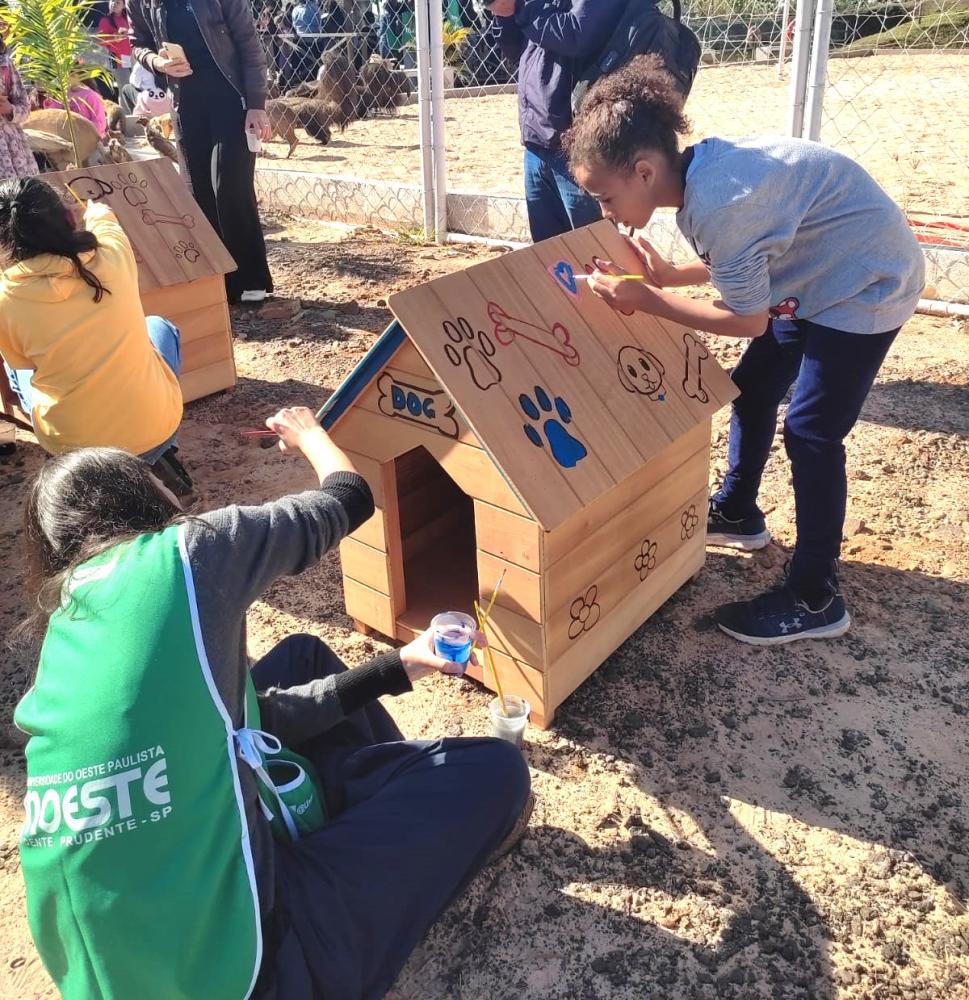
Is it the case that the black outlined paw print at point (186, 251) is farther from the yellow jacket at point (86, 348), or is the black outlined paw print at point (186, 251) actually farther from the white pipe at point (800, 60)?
the white pipe at point (800, 60)

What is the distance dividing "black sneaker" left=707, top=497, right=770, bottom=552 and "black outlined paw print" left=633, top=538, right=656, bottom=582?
1.80ft

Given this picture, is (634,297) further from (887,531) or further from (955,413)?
(955,413)

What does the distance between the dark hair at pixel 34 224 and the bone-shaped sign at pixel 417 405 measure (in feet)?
3.73

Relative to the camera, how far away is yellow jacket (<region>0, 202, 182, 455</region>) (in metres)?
2.84

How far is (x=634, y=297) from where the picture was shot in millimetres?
2420

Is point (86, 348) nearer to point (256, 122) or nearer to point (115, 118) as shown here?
point (256, 122)

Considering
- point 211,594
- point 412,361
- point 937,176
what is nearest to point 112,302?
point 412,361

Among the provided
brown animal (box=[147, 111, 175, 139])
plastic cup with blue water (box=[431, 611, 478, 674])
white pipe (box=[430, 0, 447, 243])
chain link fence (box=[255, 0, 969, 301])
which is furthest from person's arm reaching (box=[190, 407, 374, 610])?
brown animal (box=[147, 111, 175, 139])

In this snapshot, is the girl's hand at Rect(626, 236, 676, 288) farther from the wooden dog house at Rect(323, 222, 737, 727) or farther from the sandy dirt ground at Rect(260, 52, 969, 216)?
the sandy dirt ground at Rect(260, 52, 969, 216)

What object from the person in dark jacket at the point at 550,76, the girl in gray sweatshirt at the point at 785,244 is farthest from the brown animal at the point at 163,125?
the girl in gray sweatshirt at the point at 785,244

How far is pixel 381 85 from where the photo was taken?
43.1ft

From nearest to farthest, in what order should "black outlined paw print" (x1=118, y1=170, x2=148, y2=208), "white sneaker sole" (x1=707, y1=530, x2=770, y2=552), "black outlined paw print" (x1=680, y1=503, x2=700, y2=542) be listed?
"black outlined paw print" (x1=680, y1=503, x2=700, y2=542) < "white sneaker sole" (x1=707, y1=530, x2=770, y2=552) < "black outlined paw print" (x1=118, y1=170, x2=148, y2=208)

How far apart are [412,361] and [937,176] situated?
6665 mm

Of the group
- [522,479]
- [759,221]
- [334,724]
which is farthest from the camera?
[759,221]
